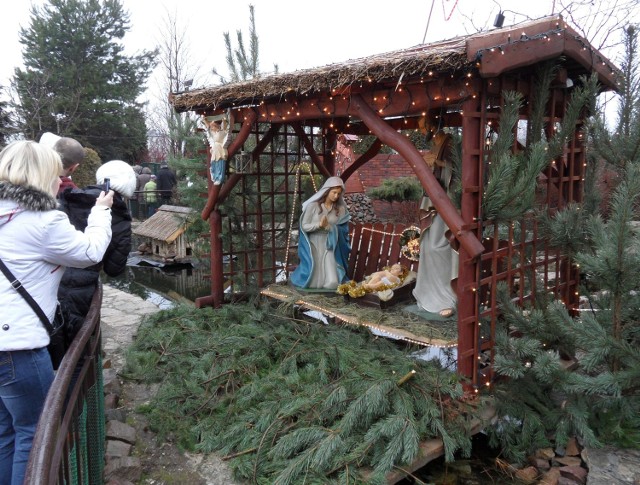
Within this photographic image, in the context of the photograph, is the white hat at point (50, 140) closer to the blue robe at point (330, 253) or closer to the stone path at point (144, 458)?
the stone path at point (144, 458)

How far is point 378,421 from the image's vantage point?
12.8 ft

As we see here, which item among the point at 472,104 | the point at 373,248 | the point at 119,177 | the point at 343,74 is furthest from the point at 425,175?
the point at 373,248

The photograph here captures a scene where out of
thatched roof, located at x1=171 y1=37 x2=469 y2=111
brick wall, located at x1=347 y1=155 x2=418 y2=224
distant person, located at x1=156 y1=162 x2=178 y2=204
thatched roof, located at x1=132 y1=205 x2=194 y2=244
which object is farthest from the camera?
distant person, located at x1=156 y1=162 x2=178 y2=204

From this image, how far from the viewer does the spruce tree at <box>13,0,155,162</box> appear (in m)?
25.4

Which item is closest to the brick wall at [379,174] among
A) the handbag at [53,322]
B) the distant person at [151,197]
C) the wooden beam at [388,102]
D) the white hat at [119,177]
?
the distant person at [151,197]

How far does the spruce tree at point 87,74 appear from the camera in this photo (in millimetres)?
25359

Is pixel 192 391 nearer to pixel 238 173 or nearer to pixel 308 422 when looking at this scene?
pixel 308 422

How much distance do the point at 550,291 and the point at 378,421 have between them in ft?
7.58

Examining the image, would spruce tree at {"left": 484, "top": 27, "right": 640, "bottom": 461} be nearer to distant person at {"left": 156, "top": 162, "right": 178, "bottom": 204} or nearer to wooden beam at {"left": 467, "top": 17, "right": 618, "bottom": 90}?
wooden beam at {"left": 467, "top": 17, "right": 618, "bottom": 90}

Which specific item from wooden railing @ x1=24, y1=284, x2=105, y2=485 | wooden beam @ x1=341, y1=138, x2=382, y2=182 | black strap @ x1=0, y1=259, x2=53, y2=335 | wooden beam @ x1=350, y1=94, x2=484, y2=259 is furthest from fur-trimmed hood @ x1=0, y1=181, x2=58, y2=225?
wooden beam @ x1=341, y1=138, x2=382, y2=182

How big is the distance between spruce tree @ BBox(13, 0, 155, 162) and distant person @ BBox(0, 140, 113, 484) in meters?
24.1

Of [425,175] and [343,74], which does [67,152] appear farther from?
[425,175]

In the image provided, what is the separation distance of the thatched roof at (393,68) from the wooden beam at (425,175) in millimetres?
251

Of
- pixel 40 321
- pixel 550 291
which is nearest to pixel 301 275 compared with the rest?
pixel 550 291
